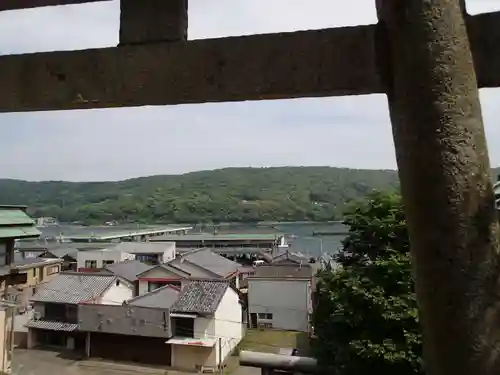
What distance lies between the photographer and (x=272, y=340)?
1992 cm

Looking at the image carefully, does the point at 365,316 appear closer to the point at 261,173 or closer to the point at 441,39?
the point at 441,39

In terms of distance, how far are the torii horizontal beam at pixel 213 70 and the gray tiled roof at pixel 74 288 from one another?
20.6 meters

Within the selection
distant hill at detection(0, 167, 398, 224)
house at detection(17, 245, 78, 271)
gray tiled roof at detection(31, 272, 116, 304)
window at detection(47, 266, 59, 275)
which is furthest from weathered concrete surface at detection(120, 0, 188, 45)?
distant hill at detection(0, 167, 398, 224)

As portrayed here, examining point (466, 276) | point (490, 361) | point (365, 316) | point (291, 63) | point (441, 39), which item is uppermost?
point (291, 63)

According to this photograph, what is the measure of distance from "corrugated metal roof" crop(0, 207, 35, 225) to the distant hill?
219 feet

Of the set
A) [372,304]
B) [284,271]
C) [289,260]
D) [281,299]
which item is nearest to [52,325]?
[281,299]

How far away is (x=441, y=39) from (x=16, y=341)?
2439 cm

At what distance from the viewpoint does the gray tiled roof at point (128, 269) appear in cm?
2433

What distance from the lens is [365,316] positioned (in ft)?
26.8

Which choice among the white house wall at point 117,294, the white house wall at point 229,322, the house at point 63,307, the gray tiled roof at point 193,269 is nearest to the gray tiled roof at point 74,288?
the house at point 63,307

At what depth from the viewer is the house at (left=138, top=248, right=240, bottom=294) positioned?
23309 mm

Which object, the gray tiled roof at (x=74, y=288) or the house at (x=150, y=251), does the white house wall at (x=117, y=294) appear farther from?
the house at (x=150, y=251)

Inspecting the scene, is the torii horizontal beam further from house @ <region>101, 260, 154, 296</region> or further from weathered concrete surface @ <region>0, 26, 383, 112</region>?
house @ <region>101, 260, 154, 296</region>

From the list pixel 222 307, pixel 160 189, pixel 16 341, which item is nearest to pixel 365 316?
pixel 222 307
